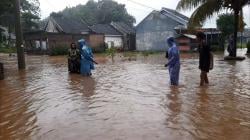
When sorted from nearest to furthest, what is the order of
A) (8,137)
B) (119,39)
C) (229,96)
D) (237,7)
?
(8,137) → (229,96) → (237,7) → (119,39)

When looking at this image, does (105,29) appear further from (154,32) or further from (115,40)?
(154,32)

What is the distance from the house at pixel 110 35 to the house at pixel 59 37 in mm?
1506

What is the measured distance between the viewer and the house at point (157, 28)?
47.9 metres

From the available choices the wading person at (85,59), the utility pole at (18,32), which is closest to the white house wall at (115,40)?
the utility pole at (18,32)

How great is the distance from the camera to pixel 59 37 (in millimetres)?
43594

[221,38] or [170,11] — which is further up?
[170,11]

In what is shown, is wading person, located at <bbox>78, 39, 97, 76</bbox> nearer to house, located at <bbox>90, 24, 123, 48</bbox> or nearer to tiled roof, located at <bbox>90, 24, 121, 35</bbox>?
house, located at <bbox>90, 24, 123, 48</bbox>

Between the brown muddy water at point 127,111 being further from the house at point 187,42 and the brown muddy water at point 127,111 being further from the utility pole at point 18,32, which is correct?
the house at point 187,42

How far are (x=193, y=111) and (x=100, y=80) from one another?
21.2 ft

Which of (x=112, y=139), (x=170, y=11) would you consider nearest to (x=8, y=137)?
(x=112, y=139)

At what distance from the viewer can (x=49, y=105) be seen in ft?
29.0

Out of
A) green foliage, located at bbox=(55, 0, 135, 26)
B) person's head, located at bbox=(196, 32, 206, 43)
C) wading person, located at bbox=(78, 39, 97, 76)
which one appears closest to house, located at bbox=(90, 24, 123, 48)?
green foliage, located at bbox=(55, 0, 135, 26)

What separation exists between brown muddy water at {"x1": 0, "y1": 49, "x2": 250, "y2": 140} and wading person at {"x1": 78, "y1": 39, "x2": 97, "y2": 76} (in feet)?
8.64

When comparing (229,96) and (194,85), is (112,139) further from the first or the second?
(194,85)
